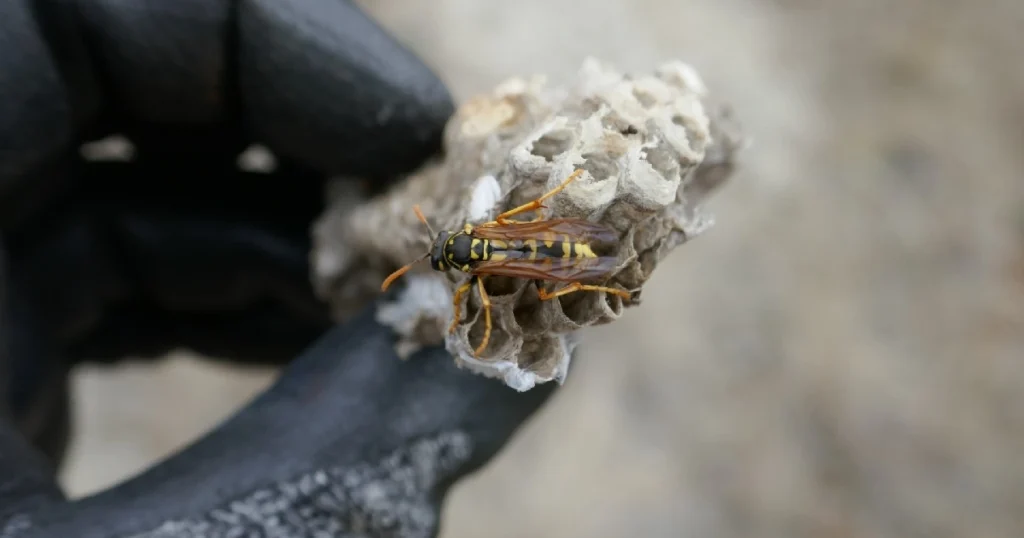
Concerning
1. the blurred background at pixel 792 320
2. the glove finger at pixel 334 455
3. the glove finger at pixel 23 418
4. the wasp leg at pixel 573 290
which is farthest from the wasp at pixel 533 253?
the blurred background at pixel 792 320

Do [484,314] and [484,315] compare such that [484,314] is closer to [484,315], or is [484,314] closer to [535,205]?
[484,315]

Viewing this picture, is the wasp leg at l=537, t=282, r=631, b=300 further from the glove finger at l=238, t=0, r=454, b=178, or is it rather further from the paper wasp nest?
the glove finger at l=238, t=0, r=454, b=178

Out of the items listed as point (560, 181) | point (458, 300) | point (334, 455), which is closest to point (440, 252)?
point (458, 300)

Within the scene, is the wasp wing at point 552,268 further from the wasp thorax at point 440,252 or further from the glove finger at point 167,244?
the glove finger at point 167,244

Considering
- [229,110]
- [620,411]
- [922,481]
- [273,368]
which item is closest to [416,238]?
[229,110]

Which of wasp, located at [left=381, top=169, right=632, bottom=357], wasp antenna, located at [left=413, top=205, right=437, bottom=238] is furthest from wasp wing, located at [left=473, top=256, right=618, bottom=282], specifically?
wasp antenna, located at [left=413, top=205, right=437, bottom=238]

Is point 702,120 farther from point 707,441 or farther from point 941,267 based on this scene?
point 941,267
